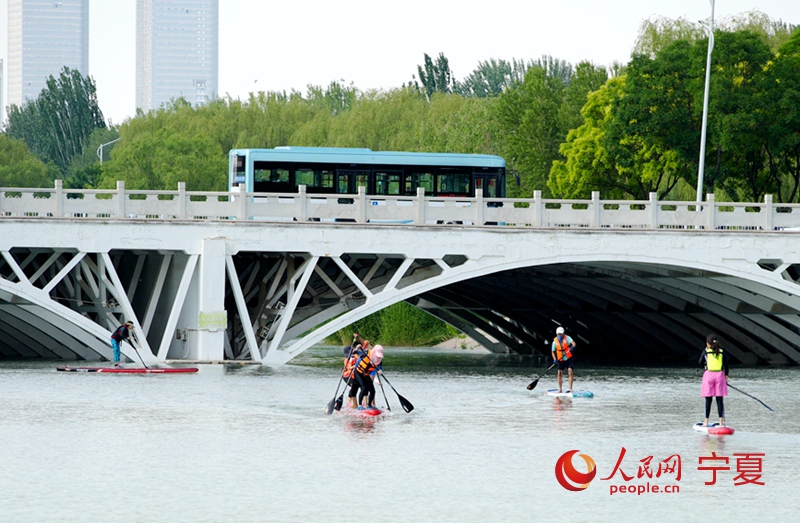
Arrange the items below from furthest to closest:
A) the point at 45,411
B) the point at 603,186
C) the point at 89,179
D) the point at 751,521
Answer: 1. the point at 89,179
2. the point at 603,186
3. the point at 45,411
4. the point at 751,521

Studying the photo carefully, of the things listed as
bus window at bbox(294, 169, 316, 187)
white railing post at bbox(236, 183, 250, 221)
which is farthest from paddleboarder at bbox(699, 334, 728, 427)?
bus window at bbox(294, 169, 316, 187)

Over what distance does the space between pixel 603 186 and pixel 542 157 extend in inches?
299

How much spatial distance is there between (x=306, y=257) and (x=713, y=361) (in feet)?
62.1

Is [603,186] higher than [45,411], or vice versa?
[603,186]

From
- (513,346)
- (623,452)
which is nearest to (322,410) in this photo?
(623,452)

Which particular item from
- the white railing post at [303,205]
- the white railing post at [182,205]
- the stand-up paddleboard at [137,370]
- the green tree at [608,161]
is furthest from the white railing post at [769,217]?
the stand-up paddleboard at [137,370]

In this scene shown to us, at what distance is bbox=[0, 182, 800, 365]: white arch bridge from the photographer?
132 feet

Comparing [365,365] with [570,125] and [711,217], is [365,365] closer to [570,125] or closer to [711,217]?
[711,217]

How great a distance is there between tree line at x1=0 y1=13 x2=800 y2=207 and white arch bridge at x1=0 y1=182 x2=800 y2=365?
1033 cm

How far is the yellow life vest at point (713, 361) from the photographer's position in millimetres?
24828

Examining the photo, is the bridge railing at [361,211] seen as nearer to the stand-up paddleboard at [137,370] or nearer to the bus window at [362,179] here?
the bus window at [362,179]

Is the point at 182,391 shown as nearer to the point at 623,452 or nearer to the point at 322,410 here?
the point at 322,410

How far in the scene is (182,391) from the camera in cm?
3266

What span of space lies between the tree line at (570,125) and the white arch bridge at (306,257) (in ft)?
33.9
